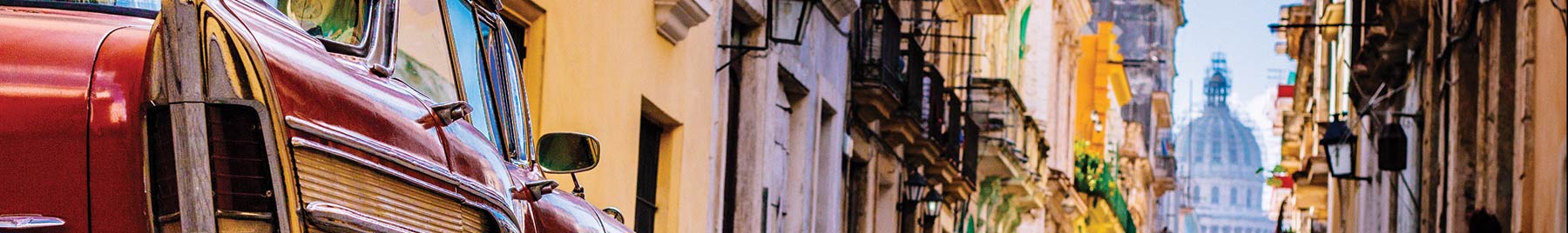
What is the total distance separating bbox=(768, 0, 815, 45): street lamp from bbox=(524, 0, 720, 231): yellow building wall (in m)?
1.02

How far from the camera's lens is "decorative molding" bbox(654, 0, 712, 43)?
13141mm

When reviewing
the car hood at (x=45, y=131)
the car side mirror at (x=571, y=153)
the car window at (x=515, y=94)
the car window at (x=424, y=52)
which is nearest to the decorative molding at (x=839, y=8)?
the car side mirror at (x=571, y=153)

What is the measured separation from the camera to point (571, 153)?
267 inches

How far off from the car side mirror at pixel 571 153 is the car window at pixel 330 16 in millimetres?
1776

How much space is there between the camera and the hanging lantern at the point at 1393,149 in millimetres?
21297

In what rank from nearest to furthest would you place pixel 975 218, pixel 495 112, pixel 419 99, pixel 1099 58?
pixel 419 99
pixel 495 112
pixel 975 218
pixel 1099 58

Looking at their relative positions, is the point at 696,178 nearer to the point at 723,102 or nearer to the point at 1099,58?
the point at 723,102

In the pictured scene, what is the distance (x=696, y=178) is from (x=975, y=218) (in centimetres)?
1969

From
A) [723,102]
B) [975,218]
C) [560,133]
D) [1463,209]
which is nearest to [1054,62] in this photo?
[975,218]

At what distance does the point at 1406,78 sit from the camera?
24266 millimetres

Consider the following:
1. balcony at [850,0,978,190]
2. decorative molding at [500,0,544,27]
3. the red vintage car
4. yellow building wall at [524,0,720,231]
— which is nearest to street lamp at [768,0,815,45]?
yellow building wall at [524,0,720,231]

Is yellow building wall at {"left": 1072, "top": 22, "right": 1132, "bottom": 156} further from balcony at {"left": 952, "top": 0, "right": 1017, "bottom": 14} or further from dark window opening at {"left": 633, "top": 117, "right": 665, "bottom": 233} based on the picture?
dark window opening at {"left": 633, "top": 117, "right": 665, "bottom": 233}

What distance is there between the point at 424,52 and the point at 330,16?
1.10ft

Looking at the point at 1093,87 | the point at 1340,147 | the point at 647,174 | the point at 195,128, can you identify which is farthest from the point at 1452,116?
the point at 1093,87
